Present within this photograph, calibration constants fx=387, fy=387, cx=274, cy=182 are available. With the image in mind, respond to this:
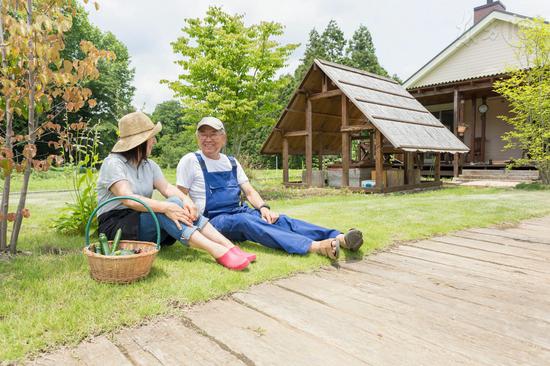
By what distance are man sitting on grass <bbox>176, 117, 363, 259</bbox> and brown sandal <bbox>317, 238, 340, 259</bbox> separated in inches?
0.5

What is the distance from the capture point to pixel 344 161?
12.4 meters

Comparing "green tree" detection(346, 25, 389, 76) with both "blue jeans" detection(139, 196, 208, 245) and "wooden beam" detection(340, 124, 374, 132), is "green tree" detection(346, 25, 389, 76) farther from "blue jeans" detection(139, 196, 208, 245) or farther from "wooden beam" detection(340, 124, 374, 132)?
"blue jeans" detection(139, 196, 208, 245)

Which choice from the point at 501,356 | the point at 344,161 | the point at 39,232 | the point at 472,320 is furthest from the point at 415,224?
the point at 344,161

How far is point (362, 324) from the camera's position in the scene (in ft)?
7.82

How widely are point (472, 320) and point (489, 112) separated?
18096mm

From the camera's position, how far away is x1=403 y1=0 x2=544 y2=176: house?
54.5ft

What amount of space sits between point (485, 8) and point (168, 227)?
2379 centimetres

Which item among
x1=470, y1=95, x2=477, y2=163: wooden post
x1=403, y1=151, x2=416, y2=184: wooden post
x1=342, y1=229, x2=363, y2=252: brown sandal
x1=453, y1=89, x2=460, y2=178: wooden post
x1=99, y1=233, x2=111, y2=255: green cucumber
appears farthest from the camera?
x1=470, y1=95, x2=477, y2=163: wooden post

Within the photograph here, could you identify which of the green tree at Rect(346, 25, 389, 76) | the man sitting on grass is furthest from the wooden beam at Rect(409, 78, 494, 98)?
the green tree at Rect(346, 25, 389, 76)

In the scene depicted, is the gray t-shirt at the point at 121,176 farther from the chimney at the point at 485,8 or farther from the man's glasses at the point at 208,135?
the chimney at the point at 485,8

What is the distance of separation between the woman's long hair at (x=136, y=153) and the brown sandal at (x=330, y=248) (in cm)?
190

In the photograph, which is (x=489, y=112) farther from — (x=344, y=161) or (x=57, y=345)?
(x=57, y=345)

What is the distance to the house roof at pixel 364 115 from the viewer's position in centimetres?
1120

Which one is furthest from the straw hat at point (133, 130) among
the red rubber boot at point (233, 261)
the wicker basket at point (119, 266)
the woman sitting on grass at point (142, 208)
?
the red rubber boot at point (233, 261)
